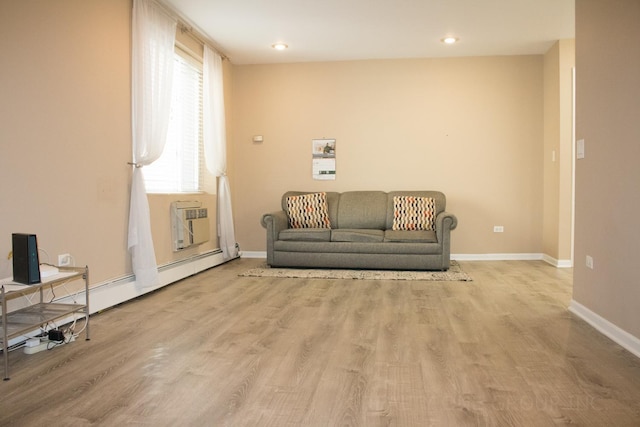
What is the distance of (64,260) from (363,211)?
3783 mm

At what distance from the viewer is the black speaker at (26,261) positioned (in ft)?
8.56

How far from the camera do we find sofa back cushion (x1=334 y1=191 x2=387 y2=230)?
20.5ft

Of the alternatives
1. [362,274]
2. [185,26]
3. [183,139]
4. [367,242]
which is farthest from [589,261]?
[185,26]

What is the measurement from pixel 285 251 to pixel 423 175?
2330mm

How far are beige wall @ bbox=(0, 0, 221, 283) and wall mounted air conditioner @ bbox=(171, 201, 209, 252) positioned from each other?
92 centimetres

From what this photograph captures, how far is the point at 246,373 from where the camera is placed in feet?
8.20

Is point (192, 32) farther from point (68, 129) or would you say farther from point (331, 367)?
point (331, 367)

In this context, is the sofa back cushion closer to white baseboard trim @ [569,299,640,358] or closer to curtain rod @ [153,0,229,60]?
curtain rod @ [153,0,229,60]

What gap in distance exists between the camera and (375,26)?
210 inches

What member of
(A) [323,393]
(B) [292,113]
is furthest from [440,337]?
(B) [292,113]

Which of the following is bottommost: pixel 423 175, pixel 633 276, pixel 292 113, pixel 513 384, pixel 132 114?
pixel 513 384

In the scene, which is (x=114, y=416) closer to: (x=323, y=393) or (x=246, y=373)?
(x=246, y=373)

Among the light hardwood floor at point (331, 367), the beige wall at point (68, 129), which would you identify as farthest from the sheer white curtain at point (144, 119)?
the light hardwood floor at point (331, 367)

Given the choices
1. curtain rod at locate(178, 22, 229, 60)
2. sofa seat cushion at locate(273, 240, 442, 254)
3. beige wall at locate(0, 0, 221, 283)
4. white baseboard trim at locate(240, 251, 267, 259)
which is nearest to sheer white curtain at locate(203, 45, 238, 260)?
curtain rod at locate(178, 22, 229, 60)
